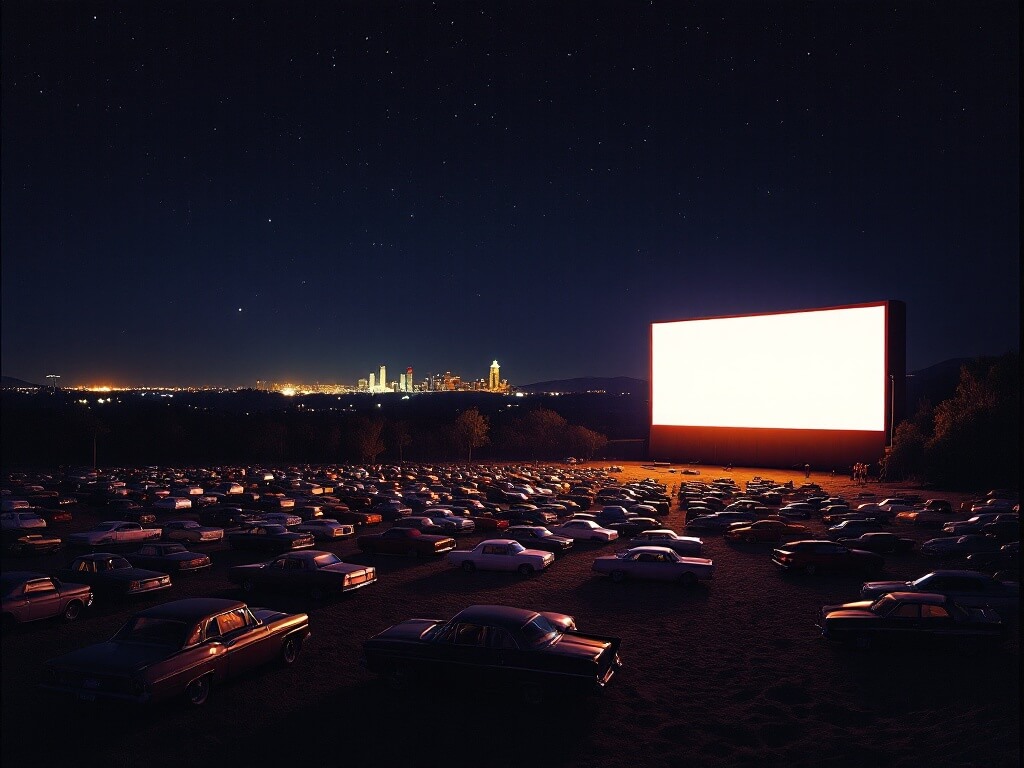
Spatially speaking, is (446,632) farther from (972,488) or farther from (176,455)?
(176,455)

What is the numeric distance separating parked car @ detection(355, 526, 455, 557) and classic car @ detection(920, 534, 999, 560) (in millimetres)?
14124

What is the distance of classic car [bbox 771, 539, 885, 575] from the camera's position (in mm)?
16891

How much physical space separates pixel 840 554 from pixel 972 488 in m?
30.4

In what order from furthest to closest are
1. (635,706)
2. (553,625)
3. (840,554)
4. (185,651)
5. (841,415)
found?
(841,415), (840,554), (553,625), (635,706), (185,651)

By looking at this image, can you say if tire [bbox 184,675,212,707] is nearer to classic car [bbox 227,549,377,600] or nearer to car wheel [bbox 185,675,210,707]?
car wheel [bbox 185,675,210,707]

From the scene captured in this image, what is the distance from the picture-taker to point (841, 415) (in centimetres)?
5078

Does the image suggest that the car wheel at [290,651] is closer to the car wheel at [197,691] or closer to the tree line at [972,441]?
the car wheel at [197,691]

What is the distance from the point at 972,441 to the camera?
135ft

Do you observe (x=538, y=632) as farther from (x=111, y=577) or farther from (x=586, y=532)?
(x=586, y=532)

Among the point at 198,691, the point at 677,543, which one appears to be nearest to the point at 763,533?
the point at 677,543

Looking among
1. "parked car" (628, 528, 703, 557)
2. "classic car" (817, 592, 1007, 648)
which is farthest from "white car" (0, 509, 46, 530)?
"classic car" (817, 592, 1007, 648)

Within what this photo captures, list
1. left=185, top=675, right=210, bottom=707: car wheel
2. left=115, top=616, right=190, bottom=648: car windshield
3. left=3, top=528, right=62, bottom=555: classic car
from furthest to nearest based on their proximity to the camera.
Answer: left=3, top=528, right=62, bottom=555: classic car < left=115, top=616, right=190, bottom=648: car windshield < left=185, top=675, right=210, bottom=707: car wheel

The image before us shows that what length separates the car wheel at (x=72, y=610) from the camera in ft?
38.2

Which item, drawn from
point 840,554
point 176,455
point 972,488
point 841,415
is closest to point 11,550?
point 840,554
